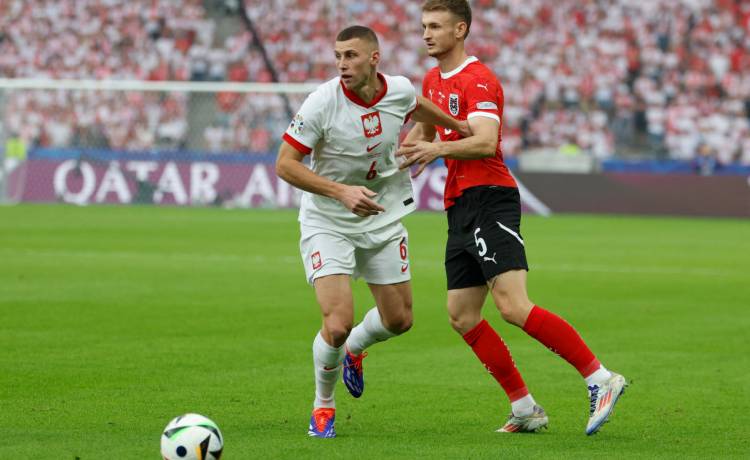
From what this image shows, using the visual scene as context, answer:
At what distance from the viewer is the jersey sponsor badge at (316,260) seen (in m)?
6.84

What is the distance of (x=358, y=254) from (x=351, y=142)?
2.22ft

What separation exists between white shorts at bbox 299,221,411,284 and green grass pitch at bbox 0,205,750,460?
0.80 m

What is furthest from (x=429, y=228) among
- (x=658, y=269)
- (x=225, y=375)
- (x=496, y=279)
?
(x=496, y=279)

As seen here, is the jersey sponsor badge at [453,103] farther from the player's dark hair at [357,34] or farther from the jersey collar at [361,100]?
the player's dark hair at [357,34]

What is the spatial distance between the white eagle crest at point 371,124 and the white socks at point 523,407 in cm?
161

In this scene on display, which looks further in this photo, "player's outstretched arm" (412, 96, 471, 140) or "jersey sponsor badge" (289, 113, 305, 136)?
"player's outstretched arm" (412, 96, 471, 140)

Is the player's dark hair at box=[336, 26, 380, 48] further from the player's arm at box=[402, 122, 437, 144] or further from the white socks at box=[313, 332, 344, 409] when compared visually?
the white socks at box=[313, 332, 344, 409]

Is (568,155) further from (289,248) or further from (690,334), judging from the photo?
(690,334)

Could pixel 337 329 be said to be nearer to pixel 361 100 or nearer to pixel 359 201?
pixel 359 201

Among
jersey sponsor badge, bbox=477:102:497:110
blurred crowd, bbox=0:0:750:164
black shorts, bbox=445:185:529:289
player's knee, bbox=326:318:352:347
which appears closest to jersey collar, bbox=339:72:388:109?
jersey sponsor badge, bbox=477:102:497:110

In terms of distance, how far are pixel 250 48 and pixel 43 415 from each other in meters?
27.7

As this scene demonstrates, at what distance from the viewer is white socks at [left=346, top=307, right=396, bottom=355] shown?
7230 millimetres

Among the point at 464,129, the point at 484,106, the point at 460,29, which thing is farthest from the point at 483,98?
the point at 460,29

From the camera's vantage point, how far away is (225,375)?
842 centimetres
